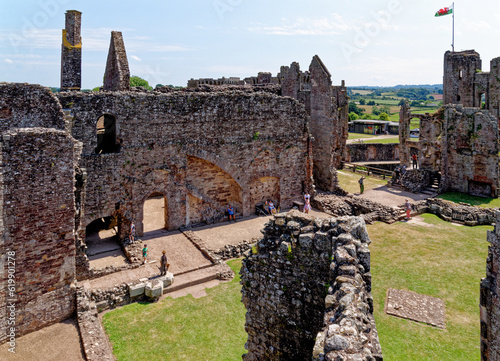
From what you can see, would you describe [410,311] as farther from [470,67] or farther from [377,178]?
[470,67]

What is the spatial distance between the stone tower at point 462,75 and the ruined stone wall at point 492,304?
3158cm

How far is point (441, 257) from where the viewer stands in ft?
48.0

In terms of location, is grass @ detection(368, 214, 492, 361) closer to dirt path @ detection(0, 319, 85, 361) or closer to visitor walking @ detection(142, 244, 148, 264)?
dirt path @ detection(0, 319, 85, 361)

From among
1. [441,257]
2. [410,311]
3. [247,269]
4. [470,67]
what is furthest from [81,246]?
[470,67]

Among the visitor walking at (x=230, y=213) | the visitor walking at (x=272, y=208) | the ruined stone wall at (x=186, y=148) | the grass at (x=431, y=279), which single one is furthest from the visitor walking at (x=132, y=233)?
the grass at (x=431, y=279)

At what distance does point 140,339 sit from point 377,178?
76.8ft

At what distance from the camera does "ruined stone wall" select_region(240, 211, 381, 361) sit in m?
4.73

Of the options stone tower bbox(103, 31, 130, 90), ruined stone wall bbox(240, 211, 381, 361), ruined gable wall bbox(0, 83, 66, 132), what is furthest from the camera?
stone tower bbox(103, 31, 130, 90)

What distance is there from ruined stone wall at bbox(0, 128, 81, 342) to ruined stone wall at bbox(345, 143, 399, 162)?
32.4 meters

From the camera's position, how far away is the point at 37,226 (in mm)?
9922

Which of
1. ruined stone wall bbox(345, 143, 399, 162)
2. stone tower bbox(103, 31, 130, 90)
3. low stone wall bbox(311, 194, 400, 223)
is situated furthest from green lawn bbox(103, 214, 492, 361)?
ruined stone wall bbox(345, 143, 399, 162)

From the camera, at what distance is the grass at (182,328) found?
31.1 feet

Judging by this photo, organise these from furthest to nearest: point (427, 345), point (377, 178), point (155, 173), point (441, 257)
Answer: point (377, 178), point (155, 173), point (441, 257), point (427, 345)

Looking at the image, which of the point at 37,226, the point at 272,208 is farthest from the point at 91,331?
the point at 272,208
